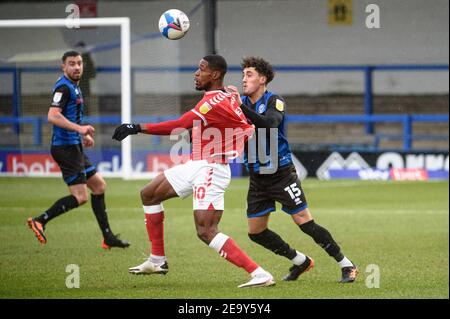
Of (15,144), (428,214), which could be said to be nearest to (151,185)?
(428,214)

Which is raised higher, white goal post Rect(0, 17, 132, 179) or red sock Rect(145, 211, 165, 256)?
white goal post Rect(0, 17, 132, 179)

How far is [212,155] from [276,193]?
805mm

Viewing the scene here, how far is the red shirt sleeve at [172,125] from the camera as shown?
8047mm

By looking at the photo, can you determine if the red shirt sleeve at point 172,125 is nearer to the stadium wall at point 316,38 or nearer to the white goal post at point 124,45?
the white goal post at point 124,45

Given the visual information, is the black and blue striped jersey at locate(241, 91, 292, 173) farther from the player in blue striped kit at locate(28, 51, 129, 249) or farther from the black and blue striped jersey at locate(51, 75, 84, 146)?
the black and blue striped jersey at locate(51, 75, 84, 146)

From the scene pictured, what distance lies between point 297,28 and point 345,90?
202 centimetres

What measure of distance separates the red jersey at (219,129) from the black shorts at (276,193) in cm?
49

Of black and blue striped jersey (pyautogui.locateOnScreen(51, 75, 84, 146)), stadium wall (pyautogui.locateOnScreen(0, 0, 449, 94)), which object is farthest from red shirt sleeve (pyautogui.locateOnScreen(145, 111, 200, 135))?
stadium wall (pyautogui.locateOnScreen(0, 0, 449, 94))

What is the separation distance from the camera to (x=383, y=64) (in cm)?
2552

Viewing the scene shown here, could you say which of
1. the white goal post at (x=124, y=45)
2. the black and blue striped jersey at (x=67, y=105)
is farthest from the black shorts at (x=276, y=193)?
the white goal post at (x=124, y=45)

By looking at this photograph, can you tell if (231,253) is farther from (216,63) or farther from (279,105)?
(216,63)

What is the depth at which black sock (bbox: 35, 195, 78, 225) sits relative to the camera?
10594mm

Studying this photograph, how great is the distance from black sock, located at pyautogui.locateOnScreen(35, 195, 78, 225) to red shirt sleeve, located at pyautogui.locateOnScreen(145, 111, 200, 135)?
9.72ft

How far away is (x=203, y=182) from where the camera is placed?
8.24m
